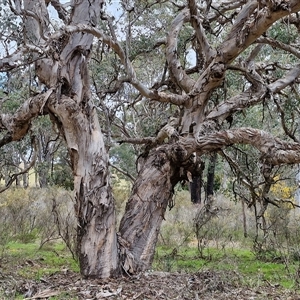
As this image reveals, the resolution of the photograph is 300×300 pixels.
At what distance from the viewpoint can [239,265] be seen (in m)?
7.80

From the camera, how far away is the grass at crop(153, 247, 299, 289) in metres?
6.22

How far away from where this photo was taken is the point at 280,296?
5078mm

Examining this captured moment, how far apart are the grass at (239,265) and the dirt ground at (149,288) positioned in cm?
30

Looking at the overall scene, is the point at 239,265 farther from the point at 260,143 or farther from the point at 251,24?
the point at 251,24

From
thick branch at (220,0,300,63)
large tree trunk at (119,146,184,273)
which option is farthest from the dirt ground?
thick branch at (220,0,300,63)

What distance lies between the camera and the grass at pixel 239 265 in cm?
622

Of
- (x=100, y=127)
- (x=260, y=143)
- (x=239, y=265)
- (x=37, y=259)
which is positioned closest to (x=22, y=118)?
(x=100, y=127)

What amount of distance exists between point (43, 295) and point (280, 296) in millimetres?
2575

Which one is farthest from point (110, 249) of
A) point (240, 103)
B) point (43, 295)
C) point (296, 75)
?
point (296, 75)

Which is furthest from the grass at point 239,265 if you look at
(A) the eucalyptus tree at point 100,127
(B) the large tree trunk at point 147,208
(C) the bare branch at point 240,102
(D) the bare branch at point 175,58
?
(D) the bare branch at point 175,58

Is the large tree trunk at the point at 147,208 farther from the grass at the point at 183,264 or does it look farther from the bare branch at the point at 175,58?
the bare branch at the point at 175,58

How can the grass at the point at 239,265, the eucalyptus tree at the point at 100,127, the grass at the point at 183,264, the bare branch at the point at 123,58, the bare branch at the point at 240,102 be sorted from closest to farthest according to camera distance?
the bare branch at the point at 123,58 < the eucalyptus tree at the point at 100,127 < the grass at the point at 239,265 < the grass at the point at 183,264 < the bare branch at the point at 240,102

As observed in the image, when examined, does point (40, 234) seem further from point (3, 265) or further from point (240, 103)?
point (240, 103)

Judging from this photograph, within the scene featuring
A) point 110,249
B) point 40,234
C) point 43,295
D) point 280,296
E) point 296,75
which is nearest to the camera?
point 43,295
